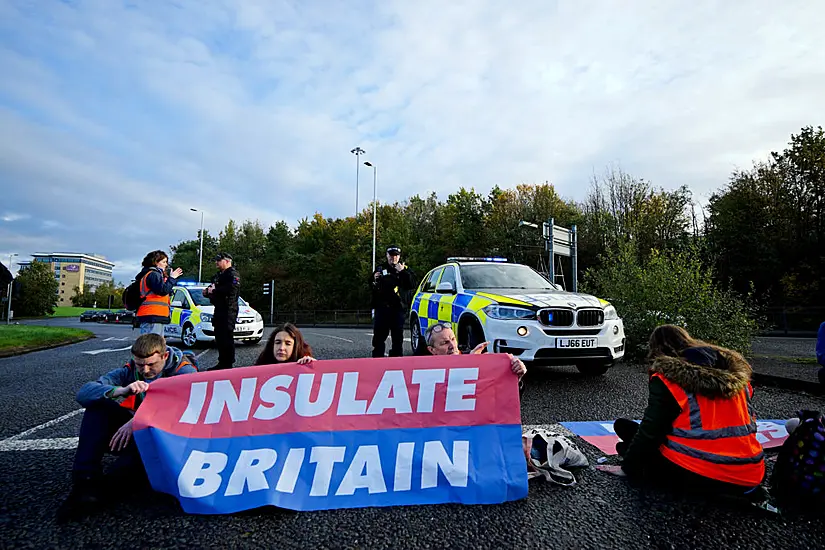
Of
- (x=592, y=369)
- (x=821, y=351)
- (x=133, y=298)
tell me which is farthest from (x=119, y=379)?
(x=821, y=351)

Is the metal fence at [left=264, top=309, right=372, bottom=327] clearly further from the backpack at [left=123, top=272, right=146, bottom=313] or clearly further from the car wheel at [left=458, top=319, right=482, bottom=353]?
the backpack at [left=123, top=272, right=146, bottom=313]

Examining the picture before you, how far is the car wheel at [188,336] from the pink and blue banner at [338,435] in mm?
9690

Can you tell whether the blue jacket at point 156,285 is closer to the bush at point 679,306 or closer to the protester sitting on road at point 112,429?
the protester sitting on road at point 112,429

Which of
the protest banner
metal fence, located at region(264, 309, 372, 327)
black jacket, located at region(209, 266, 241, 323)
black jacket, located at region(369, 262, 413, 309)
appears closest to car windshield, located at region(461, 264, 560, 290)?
black jacket, located at region(369, 262, 413, 309)

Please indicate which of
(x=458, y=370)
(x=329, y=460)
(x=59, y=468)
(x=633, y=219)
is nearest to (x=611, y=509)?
(x=458, y=370)

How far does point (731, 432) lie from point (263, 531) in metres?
2.52

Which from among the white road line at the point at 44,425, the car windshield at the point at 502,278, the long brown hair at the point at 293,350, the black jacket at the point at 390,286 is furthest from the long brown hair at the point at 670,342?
the white road line at the point at 44,425

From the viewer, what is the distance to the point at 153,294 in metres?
5.84

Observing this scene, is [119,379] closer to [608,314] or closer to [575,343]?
[575,343]

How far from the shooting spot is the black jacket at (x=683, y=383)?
103 inches

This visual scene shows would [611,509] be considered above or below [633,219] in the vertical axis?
below

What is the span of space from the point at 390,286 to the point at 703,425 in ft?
15.5

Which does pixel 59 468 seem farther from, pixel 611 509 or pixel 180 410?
pixel 611 509

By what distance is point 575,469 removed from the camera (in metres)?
3.26
